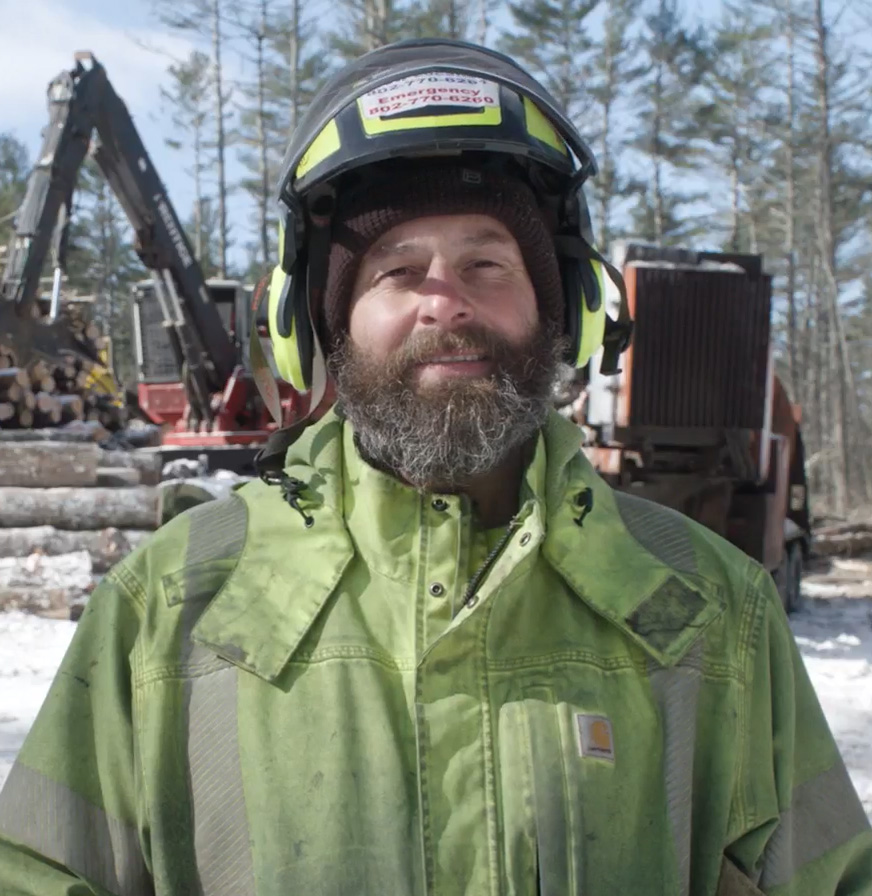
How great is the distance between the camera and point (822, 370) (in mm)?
32812

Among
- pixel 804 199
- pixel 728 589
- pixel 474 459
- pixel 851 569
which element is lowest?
pixel 851 569

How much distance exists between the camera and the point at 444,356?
1770 millimetres

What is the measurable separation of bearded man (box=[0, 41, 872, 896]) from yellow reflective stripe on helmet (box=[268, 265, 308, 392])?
0.18m

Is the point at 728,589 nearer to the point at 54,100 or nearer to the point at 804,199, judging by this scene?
the point at 54,100

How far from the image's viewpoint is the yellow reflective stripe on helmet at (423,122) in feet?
5.83

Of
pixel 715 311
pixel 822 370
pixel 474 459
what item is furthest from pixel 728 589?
pixel 822 370

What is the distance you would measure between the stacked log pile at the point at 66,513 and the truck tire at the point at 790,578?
5407 millimetres

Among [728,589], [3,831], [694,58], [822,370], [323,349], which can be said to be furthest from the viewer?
[822,370]

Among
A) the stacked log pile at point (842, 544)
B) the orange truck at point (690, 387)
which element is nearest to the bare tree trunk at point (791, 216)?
the stacked log pile at point (842, 544)

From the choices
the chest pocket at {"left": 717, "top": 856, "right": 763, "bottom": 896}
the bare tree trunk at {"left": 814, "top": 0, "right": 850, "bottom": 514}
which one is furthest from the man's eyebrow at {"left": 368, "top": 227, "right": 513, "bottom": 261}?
the bare tree trunk at {"left": 814, "top": 0, "right": 850, "bottom": 514}

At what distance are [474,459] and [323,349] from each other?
0.51 meters

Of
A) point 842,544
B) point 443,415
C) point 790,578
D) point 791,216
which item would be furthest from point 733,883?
point 791,216

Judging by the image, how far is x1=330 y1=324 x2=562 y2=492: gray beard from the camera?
1711mm

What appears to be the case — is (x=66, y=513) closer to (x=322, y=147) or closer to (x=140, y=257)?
(x=140, y=257)
